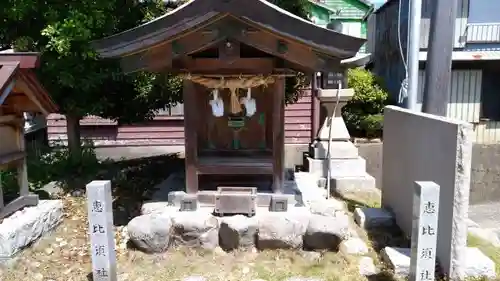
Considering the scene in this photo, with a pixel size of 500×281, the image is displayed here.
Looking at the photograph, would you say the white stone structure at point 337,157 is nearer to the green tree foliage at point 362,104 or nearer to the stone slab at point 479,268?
the stone slab at point 479,268

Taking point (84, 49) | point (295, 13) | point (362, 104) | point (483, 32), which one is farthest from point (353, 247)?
point (483, 32)

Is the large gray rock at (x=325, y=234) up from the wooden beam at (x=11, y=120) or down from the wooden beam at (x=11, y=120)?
down

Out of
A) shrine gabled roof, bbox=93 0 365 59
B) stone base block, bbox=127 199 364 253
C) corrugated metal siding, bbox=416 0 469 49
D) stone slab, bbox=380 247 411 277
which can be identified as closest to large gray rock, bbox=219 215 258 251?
stone base block, bbox=127 199 364 253

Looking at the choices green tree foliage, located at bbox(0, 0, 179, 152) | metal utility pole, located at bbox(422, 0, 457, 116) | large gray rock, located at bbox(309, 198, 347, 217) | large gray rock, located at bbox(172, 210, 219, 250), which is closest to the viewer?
large gray rock, located at bbox(172, 210, 219, 250)

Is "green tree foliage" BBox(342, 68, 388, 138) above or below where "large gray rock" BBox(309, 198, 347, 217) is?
above

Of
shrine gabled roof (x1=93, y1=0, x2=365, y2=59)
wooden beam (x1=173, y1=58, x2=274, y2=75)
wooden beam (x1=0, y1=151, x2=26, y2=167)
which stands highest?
shrine gabled roof (x1=93, y1=0, x2=365, y2=59)

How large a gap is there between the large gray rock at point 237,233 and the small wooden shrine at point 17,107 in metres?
2.73

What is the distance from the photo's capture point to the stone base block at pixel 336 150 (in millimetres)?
8656

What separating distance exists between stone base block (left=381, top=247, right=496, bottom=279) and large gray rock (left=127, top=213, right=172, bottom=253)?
2771 millimetres

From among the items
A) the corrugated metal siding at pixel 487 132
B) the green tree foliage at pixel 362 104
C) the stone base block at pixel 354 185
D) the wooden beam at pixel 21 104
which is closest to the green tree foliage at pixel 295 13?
the stone base block at pixel 354 185

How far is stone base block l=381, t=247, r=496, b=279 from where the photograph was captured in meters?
4.30

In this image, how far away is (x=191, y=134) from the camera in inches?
224

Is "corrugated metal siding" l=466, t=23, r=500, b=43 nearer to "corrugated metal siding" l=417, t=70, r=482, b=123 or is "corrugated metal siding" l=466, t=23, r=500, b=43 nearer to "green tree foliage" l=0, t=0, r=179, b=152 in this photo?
"corrugated metal siding" l=417, t=70, r=482, b=123

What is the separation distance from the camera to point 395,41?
15477 millimetres
